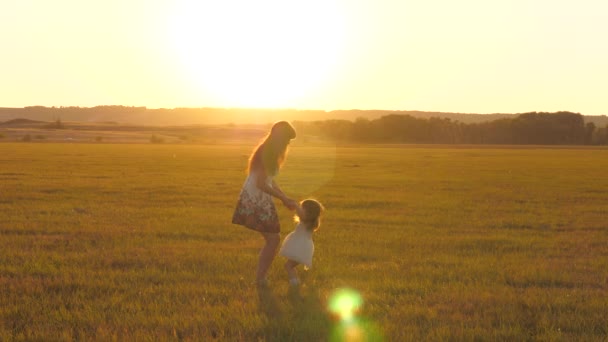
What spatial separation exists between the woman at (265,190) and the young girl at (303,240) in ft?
0.66

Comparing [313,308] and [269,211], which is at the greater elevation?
[269,211]

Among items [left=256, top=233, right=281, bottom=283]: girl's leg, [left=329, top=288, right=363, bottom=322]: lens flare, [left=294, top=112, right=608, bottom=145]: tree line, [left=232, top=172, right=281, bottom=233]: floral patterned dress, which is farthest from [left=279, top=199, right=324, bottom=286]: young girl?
[left=294, top=112, right=608, bottom=145]: tree line

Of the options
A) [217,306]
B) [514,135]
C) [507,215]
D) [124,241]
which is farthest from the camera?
[514,135]

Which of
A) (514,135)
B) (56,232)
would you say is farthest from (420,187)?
(514,135)

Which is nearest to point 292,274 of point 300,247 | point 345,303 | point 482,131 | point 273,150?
point 300,247

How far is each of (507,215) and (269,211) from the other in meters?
10.0

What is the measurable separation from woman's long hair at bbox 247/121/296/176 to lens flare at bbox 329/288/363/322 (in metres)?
1.59

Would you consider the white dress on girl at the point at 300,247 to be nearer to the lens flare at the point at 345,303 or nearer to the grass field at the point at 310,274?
the grass field at the point at 310,274

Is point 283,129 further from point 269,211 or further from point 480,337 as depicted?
point 480,337

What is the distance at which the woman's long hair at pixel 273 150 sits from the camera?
8166 mm

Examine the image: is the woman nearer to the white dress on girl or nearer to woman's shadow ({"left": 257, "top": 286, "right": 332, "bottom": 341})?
the white dress on girl

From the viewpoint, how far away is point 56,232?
1268 cm

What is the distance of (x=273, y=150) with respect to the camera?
820 centimetres

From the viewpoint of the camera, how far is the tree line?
12262 centimetres
